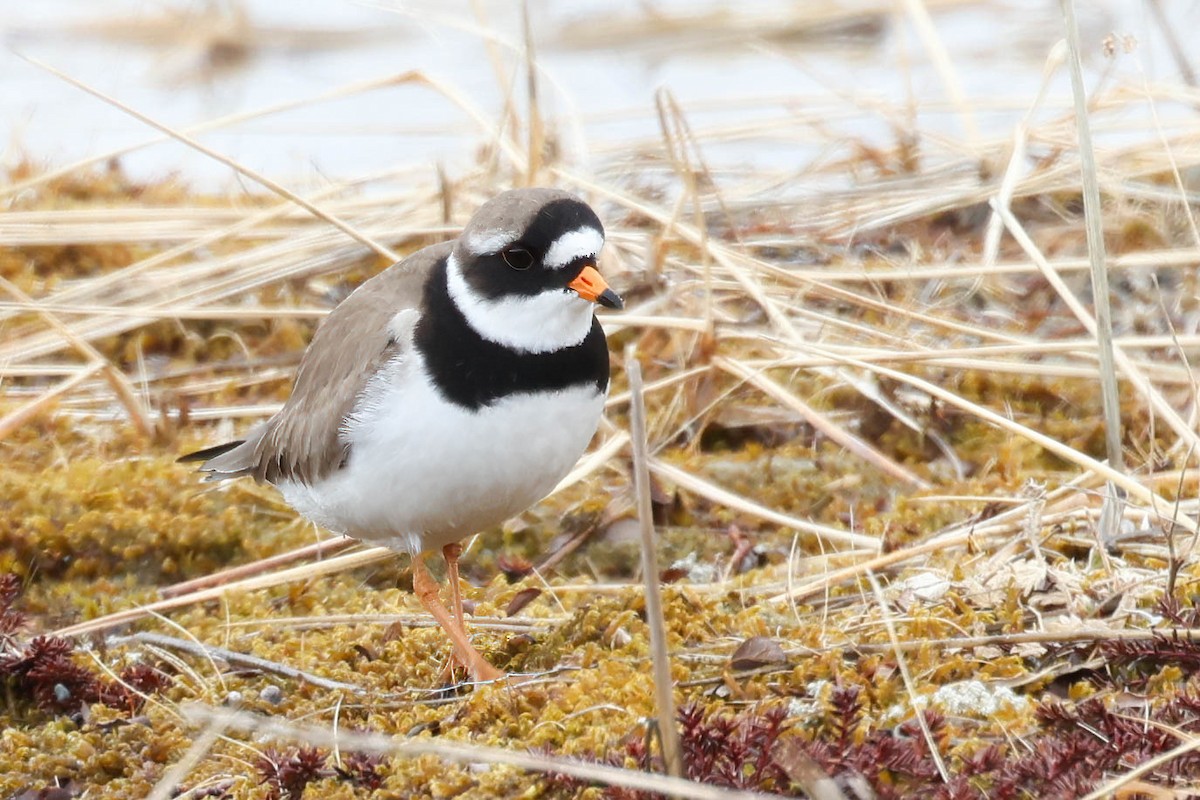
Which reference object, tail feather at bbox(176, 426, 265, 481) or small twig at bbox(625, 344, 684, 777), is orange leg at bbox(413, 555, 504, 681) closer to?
tail feather at bbox(176, 426, 265, 481)

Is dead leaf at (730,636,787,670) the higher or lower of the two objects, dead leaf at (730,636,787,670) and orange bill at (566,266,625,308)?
the lower

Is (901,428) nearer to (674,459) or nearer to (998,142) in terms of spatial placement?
(674,459)

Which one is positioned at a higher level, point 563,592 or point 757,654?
point 757,654

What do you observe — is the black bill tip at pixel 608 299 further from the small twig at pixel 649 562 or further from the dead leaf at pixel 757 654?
the small twig at pixel 649 562

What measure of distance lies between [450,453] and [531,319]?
0.38 metres

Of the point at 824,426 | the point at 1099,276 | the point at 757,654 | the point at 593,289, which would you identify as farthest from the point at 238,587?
the point at 1099,276

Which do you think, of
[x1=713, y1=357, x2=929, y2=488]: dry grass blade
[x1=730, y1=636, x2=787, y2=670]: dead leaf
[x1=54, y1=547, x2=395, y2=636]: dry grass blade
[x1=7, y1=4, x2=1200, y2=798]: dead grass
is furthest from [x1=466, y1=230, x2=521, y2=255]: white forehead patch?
[x1=713, y1=357, x2=929, y2=488]: dry grass blade

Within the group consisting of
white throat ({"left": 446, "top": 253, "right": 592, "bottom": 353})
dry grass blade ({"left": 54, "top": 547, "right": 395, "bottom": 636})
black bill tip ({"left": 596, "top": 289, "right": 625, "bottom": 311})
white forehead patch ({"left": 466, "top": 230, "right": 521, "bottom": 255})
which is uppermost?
white forehead patch ({"left": 466, "top": 230, "right": 521, "bottom": 255})

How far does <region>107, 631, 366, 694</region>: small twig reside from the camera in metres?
3.69

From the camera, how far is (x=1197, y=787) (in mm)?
2600

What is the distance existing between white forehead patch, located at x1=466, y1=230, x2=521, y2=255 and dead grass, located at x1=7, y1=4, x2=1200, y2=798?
3.25 ft

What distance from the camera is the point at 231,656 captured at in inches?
153

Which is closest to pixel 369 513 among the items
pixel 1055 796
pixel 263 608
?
pixel 263 608

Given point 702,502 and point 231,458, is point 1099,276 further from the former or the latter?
point 231,458
